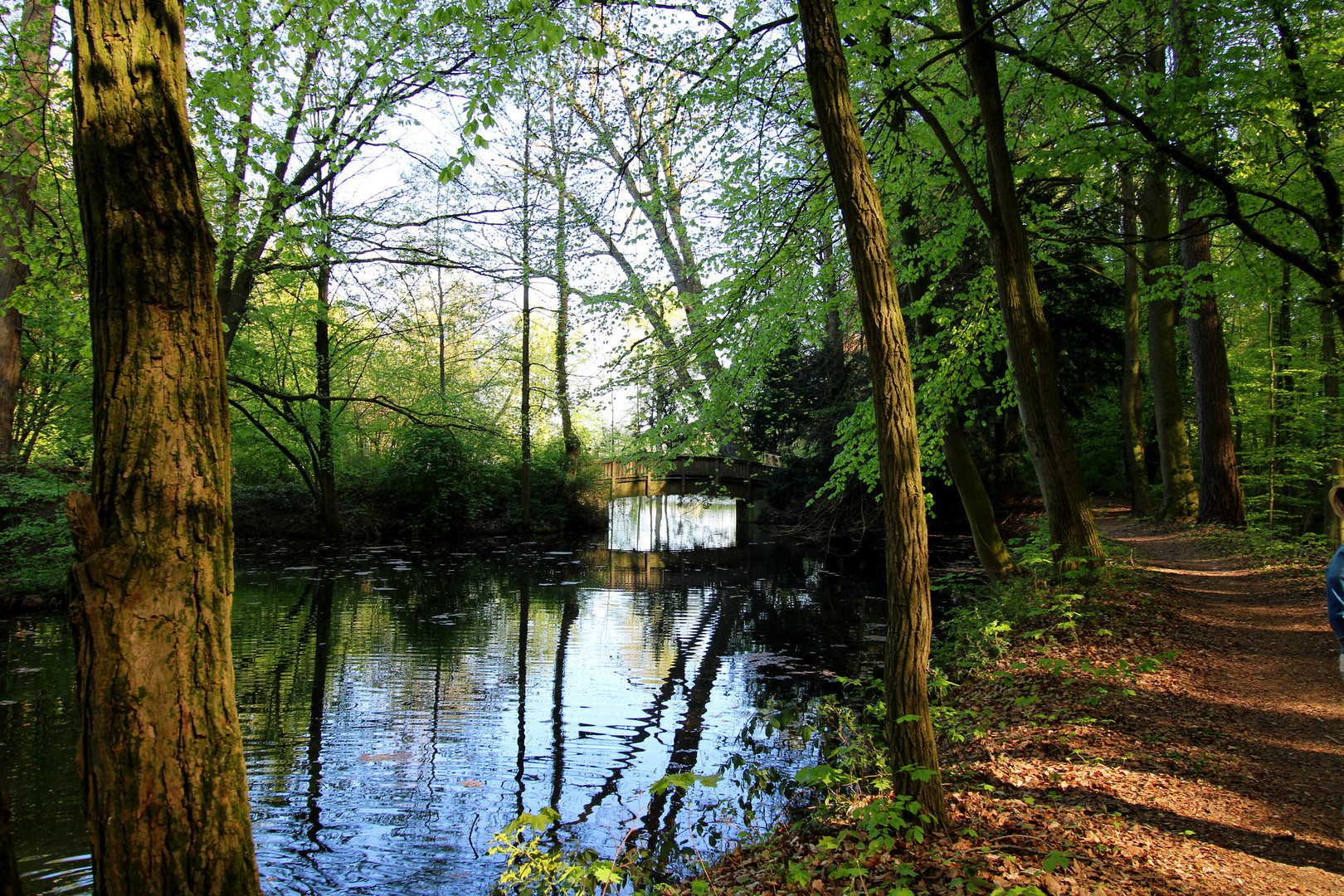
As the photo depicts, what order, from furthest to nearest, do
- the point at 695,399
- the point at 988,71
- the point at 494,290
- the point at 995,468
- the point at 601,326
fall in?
the point at 494,290, the point at 995,468, the point at 601,326, the point at 695,399, the point at 988,71

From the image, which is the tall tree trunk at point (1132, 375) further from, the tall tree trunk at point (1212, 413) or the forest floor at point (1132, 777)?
the forest floor at point (1132, 777)

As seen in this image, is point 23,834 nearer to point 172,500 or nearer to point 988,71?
point 172,500

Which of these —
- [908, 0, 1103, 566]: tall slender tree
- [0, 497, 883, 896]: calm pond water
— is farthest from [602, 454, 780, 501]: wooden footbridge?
[908, 0, 1103, 566]: tall slender tree

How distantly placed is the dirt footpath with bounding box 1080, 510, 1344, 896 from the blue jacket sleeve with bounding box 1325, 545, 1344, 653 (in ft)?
2.95

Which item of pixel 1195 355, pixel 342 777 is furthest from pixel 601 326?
pixel 1195 355

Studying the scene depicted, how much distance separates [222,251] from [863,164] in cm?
818

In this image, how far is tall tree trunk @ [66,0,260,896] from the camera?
2125 millimetres

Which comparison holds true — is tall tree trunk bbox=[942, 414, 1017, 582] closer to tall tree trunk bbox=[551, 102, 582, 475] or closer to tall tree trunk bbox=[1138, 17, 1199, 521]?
tall tree trunk bbox=[551, 102, 582, 475]

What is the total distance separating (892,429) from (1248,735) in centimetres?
310

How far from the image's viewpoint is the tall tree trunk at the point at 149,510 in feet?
6.97

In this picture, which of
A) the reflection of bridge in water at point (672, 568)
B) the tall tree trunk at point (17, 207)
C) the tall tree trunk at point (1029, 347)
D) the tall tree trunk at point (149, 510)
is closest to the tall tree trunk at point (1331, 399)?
the tall tree trunk at point (1029, 347)

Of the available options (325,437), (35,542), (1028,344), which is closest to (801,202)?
(1028,344)

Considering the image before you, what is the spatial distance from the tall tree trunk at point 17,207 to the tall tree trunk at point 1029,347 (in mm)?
8559

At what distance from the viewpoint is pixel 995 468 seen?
17391 millimetres
